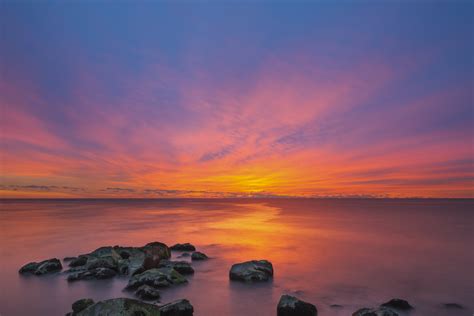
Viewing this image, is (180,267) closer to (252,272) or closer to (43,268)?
(252,272)

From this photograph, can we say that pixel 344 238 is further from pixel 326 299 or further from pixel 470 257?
pixel 326 299

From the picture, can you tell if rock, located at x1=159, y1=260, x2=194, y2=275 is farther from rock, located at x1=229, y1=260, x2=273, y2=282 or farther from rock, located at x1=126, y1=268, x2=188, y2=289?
rock, located at x1=229, y1=260, x2=273, y2=282

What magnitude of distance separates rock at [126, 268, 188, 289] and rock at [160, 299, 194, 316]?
11.8 feet

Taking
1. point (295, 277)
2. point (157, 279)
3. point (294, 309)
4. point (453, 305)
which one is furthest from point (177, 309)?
point (453, 305)

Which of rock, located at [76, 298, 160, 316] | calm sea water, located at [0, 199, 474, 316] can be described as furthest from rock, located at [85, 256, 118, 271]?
rock, located at [76, 298, 160, 316]

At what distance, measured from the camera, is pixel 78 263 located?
1777 centimetres

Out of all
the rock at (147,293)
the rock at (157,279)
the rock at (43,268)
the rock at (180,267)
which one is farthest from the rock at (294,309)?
the rock at (43,268)

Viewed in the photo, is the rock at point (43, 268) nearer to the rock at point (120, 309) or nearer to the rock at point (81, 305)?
the rock at point (81, 305)

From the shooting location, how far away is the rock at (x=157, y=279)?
13.2 meters

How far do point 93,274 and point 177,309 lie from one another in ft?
24.6

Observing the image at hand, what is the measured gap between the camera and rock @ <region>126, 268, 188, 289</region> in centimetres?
1325

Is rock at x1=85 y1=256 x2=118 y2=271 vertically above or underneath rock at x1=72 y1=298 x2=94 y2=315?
above

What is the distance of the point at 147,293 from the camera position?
11898mm

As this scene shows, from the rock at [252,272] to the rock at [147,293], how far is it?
428 cm
